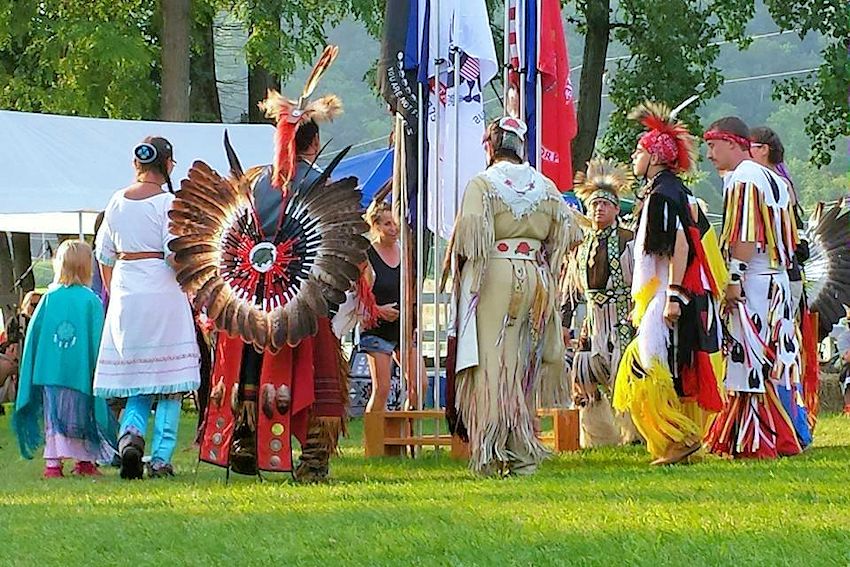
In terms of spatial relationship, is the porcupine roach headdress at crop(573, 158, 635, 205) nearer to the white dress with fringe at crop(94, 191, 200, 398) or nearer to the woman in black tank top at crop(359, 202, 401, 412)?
the woman in black tank top at crop(359, 202, 401, 412)

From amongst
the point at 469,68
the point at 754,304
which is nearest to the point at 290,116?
the point at 469,68

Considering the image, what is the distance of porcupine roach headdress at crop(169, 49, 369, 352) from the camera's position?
7.08 m

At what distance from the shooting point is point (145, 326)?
7.79m

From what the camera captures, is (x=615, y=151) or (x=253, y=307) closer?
(x=253, y=307)

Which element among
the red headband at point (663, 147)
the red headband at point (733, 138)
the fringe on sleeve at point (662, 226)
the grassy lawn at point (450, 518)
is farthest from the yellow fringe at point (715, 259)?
the grassy lawn at point (450, 518)

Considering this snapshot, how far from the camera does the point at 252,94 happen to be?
1922 centimetres

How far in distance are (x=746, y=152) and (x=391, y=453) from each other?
240cm

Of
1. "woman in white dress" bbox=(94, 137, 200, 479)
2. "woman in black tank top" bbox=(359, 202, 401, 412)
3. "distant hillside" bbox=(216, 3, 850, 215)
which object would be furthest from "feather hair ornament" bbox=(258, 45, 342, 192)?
"distant hillside" bbox=(216, 3, 850, 215)

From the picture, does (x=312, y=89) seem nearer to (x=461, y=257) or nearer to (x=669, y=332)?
(x=461, y=257)

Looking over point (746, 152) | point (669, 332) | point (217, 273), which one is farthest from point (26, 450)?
point (746, 152)

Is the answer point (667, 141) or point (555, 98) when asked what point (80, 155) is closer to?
point (555, 98)

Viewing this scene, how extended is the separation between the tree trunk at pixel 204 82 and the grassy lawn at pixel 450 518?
1151 centimetres

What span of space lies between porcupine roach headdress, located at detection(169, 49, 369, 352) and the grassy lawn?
0.74m

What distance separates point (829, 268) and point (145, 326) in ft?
14.2
